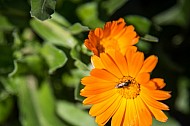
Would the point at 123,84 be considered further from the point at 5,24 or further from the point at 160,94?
the point at 5,24

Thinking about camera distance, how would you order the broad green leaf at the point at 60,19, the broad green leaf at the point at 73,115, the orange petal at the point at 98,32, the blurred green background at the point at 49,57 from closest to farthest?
the orange petal at the point at 98,32 → the blurred green background at the point at 49,57 → the broad green leaf at the point at 60,19 → the broad green leaf at the point at 73,115

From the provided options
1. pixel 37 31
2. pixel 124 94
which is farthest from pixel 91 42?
pixel 37 31

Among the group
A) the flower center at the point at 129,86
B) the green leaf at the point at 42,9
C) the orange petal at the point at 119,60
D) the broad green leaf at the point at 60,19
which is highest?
the green leaf at the point at 42,9

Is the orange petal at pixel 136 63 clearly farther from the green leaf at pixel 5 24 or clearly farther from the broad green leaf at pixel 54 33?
the green leaf at pixel 5 24

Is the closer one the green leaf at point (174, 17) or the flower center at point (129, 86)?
the flower center at point (129, 86)

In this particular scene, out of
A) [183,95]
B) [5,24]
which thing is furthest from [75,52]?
[183,95]

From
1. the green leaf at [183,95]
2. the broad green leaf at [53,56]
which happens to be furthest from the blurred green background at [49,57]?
the green leaf at [183,95]
